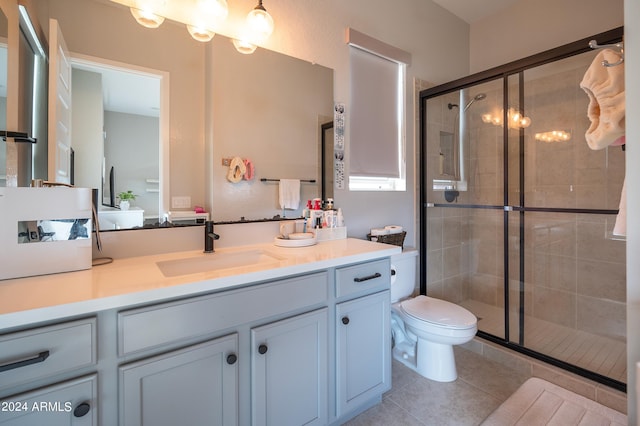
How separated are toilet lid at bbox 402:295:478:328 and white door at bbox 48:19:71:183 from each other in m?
1.92

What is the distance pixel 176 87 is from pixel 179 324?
1.12m

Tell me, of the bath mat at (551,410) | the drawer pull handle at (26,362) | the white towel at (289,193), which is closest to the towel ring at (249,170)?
the white towel at (289,193)

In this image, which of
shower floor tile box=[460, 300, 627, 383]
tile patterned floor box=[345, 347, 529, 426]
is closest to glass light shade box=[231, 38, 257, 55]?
tile patterned floor box=[345, 347, 529, 426]

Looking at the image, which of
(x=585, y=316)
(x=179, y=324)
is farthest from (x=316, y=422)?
(x=585, y=316)

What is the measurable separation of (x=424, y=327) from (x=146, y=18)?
2169 mm

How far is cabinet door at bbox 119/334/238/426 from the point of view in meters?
0.91

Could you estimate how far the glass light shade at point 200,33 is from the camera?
149 centimetres

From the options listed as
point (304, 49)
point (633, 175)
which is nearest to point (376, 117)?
point (304, 49)

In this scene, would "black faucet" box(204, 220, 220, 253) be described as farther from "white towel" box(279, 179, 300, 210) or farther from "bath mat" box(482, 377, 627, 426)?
"bath mat" box(482, 377, 627, 426)

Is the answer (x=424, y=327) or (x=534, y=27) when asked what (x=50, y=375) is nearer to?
(x=424, y=327)

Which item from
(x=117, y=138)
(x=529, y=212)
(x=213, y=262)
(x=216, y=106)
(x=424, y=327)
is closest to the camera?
(x=117, y=138)

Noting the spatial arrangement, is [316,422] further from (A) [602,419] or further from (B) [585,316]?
(B) [585,316]

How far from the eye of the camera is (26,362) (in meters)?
0.75

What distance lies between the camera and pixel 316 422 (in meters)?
1.32
